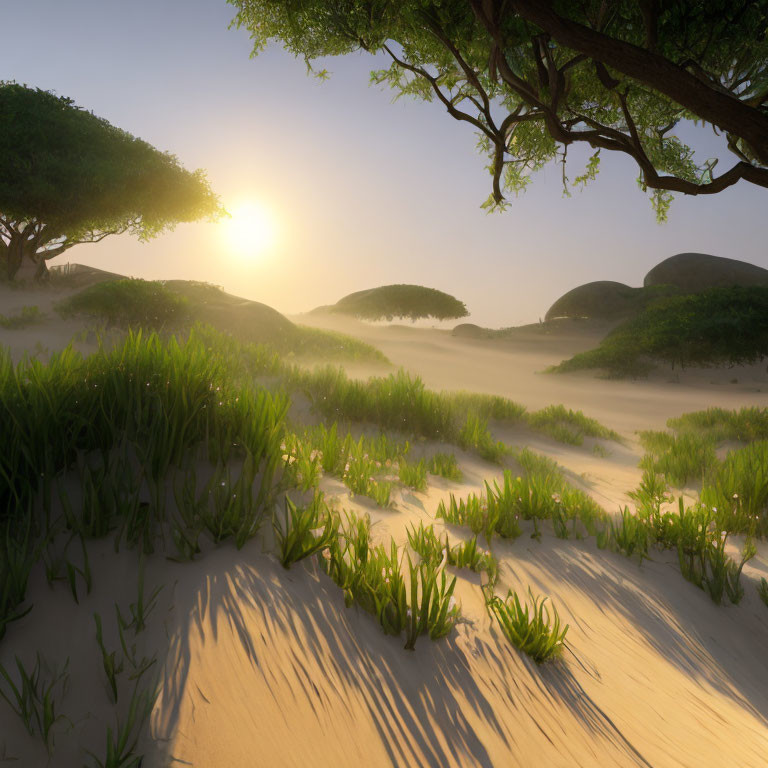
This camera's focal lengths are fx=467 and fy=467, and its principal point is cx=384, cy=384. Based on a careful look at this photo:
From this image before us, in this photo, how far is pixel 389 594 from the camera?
1.91m

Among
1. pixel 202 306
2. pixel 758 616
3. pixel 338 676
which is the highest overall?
pixel 202 306

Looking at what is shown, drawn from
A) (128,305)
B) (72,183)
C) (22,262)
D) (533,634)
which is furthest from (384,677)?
(22,262)

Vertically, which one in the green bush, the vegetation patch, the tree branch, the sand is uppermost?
the tree branch

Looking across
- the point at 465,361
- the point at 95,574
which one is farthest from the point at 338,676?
the point at 465,361

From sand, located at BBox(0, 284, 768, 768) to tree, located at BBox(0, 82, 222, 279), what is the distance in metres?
19.3

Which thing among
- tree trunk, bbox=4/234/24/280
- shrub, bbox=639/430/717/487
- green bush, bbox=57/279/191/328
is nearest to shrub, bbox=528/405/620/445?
shrub, bbox=639/430/717/487

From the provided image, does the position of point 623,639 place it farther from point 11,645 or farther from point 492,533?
point 11,645

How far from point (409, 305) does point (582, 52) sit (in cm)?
3365

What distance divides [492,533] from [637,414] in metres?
9.05

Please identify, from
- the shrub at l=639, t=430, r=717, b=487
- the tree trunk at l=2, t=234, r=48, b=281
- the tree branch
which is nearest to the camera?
the shrub at l=639, t=430, r=717, b=487

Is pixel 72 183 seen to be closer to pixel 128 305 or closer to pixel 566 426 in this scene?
pixel 128 305

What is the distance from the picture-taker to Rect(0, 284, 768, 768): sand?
4.56ft

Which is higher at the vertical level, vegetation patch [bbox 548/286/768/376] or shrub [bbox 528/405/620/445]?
vegetation patch [bbox 548/286/768/376]

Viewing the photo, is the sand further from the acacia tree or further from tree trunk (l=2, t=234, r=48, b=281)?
tree trunk (l=2, t=234, r=48, b=281)
